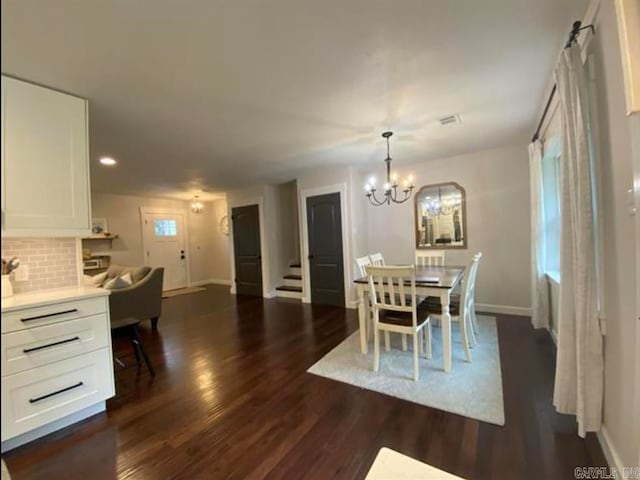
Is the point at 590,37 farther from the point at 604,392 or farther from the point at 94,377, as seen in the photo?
the point at 94,377

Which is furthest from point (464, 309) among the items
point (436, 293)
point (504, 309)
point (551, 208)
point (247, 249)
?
point (247, 249)

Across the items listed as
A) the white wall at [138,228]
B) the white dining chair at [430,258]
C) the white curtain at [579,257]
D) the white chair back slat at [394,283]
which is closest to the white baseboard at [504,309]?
the white dining chair at [430,258]

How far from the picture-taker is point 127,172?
475 cm

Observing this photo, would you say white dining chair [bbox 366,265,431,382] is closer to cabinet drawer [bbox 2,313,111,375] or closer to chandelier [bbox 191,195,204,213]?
cabinet drawer [bbox 2,313,111,375]

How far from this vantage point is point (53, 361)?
2.11 metres

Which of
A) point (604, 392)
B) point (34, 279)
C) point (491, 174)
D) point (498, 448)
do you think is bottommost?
point (498, 448)

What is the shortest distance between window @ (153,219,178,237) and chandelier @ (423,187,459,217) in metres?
5.95

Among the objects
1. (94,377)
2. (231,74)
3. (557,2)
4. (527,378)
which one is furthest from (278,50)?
(527,378)

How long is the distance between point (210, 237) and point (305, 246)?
12.6 feet

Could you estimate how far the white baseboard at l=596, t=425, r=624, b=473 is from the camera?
161cm

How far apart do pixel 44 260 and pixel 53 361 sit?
779 mm

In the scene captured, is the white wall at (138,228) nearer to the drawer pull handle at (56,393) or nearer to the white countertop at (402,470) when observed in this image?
the drawer pull handle at (56,393)

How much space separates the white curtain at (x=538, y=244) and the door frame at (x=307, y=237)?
2469 mm

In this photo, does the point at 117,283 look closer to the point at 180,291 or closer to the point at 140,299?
the point at 140,299
